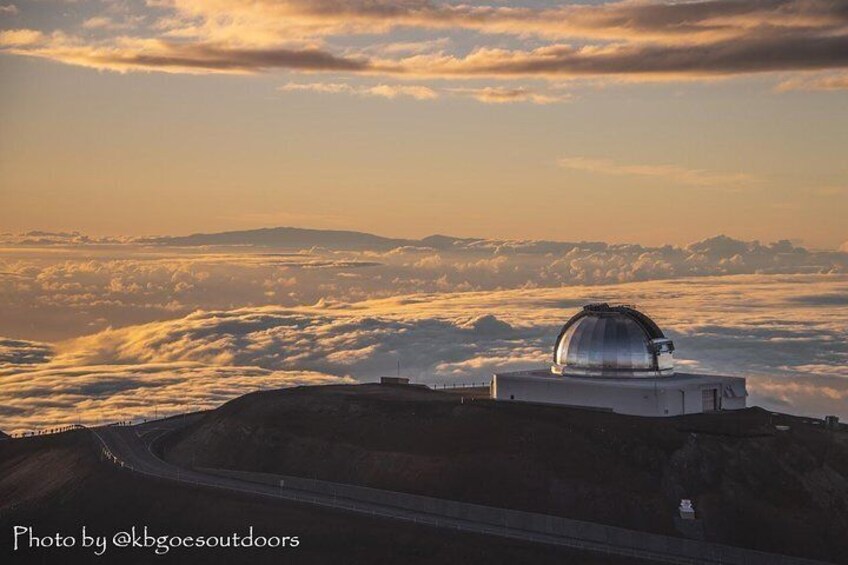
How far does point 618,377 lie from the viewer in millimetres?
113562

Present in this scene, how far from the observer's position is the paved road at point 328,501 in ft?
290

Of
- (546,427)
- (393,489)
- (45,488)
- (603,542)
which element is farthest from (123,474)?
(603,542)

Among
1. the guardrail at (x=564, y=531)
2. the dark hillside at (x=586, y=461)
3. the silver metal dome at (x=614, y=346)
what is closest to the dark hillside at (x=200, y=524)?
the guardrail at (x=564, y=531)

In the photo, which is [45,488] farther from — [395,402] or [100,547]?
[395,402]

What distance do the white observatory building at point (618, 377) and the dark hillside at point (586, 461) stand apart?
9.52 ft

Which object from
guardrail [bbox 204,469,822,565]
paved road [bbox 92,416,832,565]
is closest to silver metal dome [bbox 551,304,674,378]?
guardrail [bbox 204,469,822,565]

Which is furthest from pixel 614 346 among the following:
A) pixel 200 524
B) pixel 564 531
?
pixel 200 524

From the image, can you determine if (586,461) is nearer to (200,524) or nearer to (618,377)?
(618,377)

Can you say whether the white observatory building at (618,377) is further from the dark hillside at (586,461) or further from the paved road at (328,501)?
the paved road at (328,501)

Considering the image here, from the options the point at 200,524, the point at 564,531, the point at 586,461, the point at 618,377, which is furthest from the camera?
the point at 618,377

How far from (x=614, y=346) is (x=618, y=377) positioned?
2581mm

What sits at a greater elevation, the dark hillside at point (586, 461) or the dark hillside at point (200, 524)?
the dark hillside at point (586, 461)

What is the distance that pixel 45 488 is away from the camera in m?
120

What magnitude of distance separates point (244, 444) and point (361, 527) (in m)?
25.6
